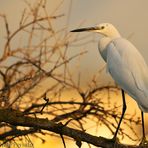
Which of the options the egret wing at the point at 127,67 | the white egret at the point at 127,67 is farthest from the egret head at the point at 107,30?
the egret wing at the point at 127,67

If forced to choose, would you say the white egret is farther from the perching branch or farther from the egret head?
the perching branch

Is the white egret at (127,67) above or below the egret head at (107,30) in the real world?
below

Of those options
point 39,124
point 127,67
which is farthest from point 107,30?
point 39,124

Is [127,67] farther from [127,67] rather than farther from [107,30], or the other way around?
[107,30]

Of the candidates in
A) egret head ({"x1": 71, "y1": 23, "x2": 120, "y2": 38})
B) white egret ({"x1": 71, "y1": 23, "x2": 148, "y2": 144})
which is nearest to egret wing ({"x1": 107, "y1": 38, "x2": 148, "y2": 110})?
white egret ({"x1": 71, "y1": 23, "x2": 148, "y2": 144})

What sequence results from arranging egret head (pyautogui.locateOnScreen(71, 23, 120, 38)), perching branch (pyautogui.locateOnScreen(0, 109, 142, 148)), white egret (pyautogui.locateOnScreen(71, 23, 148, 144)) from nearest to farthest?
perching branch (pyautogui.locateOnScreen(0, 109, 142, 148)) → white egret (pyautogui.locateOnScreen(71, 23, 148, 144)) → egret head (pyautogui.locateOnScreen(71, 23, 120, 38))

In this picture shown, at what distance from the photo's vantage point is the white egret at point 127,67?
3.90 metres

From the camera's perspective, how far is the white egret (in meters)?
3.90

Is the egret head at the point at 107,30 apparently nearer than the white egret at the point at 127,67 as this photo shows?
No

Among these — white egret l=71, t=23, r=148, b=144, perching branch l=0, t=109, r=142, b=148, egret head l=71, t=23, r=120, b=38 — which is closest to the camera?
perching branch l=0, t=109, r=142, b=148

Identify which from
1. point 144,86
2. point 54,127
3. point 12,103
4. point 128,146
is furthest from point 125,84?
point 54,127

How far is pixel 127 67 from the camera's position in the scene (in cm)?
418

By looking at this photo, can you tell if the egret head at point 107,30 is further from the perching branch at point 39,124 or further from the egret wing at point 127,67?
the perching branch at point 39,124

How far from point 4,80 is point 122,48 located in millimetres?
1227
